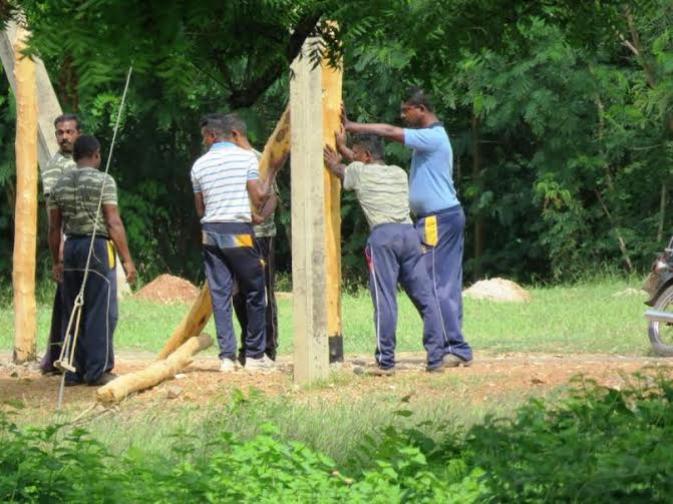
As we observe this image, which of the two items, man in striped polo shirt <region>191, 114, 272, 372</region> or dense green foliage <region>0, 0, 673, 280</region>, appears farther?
dense green foliage <region>0, 0, 673, 280</region>

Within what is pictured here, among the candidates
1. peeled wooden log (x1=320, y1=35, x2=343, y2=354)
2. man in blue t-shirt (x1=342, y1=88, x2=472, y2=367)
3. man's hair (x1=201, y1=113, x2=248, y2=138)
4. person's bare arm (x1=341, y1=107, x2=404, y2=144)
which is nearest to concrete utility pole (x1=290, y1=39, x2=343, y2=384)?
person's bare arm (x1=341, y1=107, x2=404, y2=144)

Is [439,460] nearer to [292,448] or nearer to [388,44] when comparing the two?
[292,448]

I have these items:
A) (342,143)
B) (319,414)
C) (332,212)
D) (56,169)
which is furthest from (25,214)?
(319,414)

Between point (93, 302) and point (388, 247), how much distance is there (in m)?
2.20

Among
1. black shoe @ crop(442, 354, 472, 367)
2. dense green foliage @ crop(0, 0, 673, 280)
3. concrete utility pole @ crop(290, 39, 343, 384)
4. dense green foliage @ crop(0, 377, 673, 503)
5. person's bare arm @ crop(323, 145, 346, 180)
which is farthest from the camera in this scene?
dense green foliage @ crop(0, 0, 673, 280)

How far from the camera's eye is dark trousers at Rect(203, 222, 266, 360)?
42.8ft

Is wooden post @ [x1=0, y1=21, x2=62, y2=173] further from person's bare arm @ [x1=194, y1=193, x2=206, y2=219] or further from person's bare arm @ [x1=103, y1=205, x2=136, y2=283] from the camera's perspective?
person's bare arm @ [x1=103, y1=205, x2=136, y2=283]

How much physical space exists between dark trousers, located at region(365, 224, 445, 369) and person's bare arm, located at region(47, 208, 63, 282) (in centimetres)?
227

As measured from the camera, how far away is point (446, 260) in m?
12.9

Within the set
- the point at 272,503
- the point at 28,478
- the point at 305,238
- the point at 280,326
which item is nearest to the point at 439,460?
the point at 272,503

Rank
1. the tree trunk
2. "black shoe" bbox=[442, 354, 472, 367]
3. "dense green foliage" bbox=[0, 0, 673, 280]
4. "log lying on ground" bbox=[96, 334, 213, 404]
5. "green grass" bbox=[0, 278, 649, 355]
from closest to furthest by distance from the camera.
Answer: "log lying on ground" bbox=[96, 334, 213, 404]
"black shoe" bbox=[442, 354, 472, 367]
"green grass" bbox=[0, 278, 649, 355]
"dense green foliage" bbox=[0, 0, 673, 280]
the tree trunk

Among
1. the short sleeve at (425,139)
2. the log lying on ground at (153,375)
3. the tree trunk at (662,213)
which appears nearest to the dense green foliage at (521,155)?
the tree trunk at (662,213)

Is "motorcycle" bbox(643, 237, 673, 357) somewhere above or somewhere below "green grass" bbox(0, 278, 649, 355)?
above

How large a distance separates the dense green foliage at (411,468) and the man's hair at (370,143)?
4.86 metres
